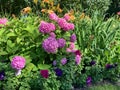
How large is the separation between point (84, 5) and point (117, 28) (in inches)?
137

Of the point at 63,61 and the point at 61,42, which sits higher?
the point at 61,42

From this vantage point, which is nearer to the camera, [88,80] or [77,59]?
[77,59]

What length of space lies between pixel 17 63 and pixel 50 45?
44 cm

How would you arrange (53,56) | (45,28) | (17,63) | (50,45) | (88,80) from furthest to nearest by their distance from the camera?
1. (88,80)
2. (53,56)
3. (45,28)
4. (50,45)
5. (17,63)

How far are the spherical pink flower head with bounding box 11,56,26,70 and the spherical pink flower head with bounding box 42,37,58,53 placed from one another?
33 cm

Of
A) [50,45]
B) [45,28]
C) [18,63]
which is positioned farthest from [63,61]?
[18,63]

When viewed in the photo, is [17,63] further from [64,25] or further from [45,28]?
[64,25]

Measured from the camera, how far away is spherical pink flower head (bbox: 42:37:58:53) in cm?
404

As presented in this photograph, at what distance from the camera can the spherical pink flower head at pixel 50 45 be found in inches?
159

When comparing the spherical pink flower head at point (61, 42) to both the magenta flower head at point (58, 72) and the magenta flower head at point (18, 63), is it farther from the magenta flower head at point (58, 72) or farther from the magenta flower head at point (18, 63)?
the magenta flower head at point (18, 63)

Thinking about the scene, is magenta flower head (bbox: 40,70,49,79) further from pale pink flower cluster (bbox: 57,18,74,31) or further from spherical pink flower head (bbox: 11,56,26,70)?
pale pink flower cluster (bbox: 57,18,74,31)

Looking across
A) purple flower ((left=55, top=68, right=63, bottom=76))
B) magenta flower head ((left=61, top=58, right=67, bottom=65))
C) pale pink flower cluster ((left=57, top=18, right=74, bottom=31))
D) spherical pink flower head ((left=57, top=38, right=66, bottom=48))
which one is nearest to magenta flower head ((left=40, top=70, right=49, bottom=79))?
purple flower ((left=55, top=68, right=63, bottom=76))

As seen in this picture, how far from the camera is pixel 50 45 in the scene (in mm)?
4039

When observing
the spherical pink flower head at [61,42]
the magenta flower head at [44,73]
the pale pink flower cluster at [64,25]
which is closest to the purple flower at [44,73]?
the magenta flower head at [44,73]
